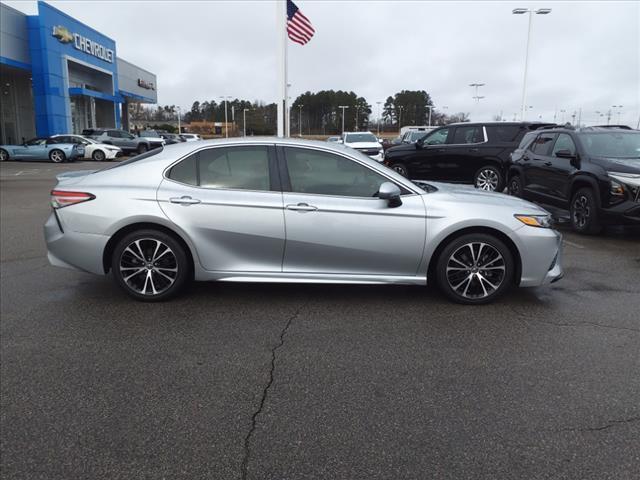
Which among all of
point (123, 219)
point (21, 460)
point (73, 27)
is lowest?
point (21, 460)

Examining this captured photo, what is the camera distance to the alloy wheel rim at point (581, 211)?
8.19 m

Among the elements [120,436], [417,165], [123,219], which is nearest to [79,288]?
[123,219]

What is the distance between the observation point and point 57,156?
88.3ft

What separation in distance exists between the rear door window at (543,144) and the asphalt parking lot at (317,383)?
4.75m

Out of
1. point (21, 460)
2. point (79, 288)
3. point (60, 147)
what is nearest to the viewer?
point (21, 460)

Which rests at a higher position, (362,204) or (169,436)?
(362,204)

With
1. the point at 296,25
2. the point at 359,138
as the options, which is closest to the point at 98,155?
the point at 359,138

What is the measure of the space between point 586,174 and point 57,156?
26194 mm

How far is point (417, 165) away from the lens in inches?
524

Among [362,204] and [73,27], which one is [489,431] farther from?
[73,27]

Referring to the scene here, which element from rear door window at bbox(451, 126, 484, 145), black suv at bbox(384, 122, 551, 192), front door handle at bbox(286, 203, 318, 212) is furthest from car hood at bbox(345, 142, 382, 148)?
front door handle at bbox(286, 203, 318, 212)

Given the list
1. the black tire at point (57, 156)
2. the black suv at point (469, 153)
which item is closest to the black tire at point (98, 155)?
the black tire at point (57, 156)

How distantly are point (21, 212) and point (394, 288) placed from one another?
336 inches

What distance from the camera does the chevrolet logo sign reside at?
105 feet
